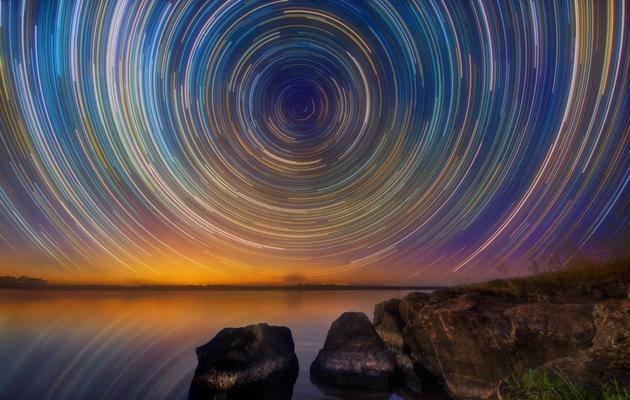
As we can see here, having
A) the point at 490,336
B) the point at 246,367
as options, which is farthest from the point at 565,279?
the point at 246,367

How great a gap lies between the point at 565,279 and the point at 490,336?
146 inches

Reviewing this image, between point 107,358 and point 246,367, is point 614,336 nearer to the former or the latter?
point 246,367

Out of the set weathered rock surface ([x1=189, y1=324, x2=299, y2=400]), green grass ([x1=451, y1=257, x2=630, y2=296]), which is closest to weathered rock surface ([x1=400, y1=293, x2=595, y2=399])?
green grass ([x1=451, y1=257, x2=630, y2=296])

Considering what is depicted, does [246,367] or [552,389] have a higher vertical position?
[552,389]

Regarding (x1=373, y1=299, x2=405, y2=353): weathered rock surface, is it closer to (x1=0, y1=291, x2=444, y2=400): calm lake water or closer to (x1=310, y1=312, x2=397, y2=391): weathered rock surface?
(x1=310, y1=312, x2=397, y2=391): weathered rock surface

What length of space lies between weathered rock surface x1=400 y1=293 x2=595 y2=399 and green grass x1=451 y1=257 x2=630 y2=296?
901mm

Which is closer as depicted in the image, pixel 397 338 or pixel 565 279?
pixel 565 279

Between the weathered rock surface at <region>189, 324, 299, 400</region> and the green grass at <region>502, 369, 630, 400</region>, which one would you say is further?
the weathered rock surface at <region>189, 324, 299, 400</region>

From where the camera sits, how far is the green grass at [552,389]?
6.44m

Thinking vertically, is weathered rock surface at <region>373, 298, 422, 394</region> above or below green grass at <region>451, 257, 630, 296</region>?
below

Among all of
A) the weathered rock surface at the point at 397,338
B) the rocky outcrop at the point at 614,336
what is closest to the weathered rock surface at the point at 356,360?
the weathered rock surface at the point at 397,338

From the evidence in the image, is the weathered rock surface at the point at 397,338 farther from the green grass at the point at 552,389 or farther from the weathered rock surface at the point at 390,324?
the green grass at the point at 552,389

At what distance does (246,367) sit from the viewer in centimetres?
1472

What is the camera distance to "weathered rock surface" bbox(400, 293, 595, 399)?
10000mm
